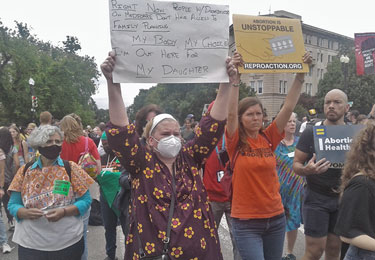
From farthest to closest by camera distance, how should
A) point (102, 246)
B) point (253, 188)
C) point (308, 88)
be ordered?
point (308, 88), point (102, 246), point (253, 188)

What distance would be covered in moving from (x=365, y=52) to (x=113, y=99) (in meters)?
5.18

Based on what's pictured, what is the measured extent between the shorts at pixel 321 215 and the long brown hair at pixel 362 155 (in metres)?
1.08

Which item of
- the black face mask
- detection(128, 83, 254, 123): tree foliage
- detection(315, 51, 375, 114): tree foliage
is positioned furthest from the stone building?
the black face mask

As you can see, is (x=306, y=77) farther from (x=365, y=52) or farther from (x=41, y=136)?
(x=41, y=136)

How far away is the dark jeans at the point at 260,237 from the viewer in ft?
9.54

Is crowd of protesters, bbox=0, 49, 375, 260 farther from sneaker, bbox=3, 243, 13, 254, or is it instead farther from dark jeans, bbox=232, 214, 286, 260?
sneaker, bbox=3, 243, 13, 254

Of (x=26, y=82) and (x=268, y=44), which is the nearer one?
(x=268, y=44)

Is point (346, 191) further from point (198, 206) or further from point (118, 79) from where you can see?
point (118, 79)

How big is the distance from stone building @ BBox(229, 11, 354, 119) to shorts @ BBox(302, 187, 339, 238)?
43053mm

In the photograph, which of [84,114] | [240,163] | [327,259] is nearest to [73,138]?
[240,163]

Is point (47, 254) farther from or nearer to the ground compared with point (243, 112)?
nearer to the ground

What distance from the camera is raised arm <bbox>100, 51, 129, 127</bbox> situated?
205cm

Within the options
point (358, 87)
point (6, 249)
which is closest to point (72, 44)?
point (358, 87)

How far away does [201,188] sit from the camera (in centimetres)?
228
